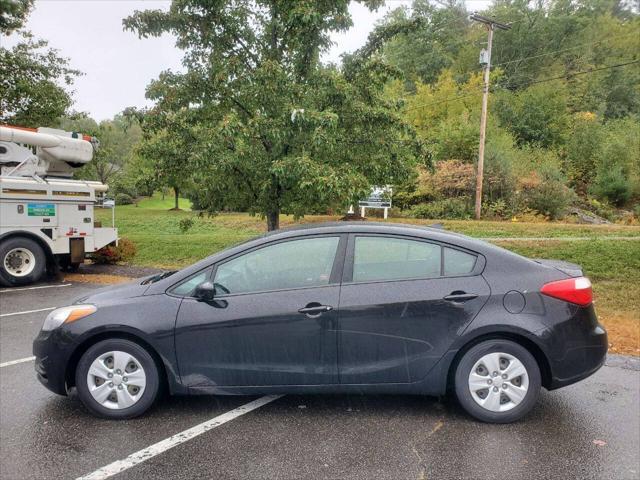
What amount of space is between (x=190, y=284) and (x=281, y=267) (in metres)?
0.71

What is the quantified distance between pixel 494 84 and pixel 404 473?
37174 mm

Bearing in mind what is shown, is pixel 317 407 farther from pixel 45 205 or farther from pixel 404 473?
pixel 45 205

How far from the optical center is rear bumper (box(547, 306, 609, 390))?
3.40 m

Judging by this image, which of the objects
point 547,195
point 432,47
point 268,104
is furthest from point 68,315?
point 432,47

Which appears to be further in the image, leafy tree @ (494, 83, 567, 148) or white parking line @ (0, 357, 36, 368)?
leafy tree @ (494, 83, 567, 148)

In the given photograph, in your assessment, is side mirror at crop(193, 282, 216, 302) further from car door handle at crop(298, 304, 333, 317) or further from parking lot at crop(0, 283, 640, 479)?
parking lot at crop(0, 283, 640, 479)

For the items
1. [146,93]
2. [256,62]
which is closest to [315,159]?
[256,62]

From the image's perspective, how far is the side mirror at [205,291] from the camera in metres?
3.45

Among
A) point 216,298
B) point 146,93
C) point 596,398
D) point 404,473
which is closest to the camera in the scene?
point 404,473

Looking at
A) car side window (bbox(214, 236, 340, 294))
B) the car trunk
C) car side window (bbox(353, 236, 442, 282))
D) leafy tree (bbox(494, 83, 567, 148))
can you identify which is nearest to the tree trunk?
car side window (bbox(214, 236, 340, 294))

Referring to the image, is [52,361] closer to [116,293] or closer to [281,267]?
[116,293]

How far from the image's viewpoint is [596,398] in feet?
13.0

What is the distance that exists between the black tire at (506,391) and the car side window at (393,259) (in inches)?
24.9

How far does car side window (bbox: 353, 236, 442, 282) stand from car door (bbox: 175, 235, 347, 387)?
0.18 meters
